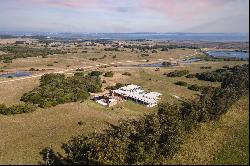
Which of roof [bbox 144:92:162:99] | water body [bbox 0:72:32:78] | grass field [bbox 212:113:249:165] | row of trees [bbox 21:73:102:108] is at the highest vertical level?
water body [bbox 0:72:32:78]

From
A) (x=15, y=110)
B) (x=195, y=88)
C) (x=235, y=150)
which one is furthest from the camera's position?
(x=195, y=88)

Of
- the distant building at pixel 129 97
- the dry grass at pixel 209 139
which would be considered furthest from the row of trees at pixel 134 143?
the distant building at pixel 129 97

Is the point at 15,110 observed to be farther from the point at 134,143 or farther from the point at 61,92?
the point at 134,143

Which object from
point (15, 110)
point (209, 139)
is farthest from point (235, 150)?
point (15, 110)

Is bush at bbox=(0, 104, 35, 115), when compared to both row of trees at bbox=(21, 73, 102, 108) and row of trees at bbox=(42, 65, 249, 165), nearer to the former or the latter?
row of trees at bbox=(21, 73, 102, 108)

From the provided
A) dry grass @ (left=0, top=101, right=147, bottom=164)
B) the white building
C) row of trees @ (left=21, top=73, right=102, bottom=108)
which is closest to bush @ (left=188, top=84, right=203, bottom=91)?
the white building

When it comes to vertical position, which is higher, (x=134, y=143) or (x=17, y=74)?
(x=17, y=74)

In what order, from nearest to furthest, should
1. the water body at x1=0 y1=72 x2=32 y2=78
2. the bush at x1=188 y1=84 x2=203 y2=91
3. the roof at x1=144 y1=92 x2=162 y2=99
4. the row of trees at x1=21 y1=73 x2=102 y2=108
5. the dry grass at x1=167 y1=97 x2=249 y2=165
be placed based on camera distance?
the dry grass at x1=167 y1=97 x2=249 y2=165, the row of trees at x1=21 y1=73 x2=102 y2=108, the roof at x1=144 y1=92 x2=162 y2=99, the bush at x1=188 y1=84 x2=203 y2=91, the water body at x1=0 y1=72 x2=32 y2=78

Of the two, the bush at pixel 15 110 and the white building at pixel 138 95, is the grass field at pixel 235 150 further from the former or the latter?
the bush at pixel 15 110

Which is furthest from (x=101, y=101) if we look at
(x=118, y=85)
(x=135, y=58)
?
(x=135, y=58)
